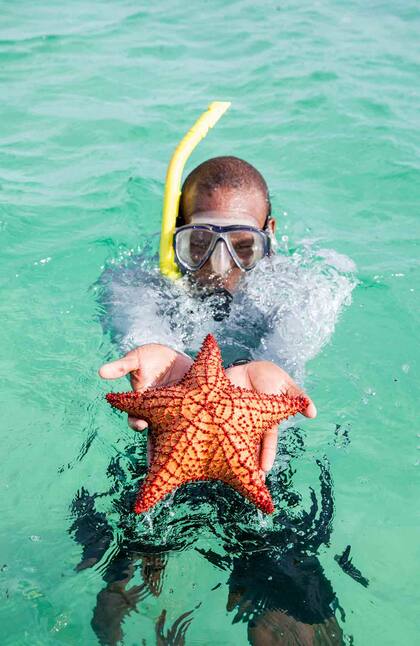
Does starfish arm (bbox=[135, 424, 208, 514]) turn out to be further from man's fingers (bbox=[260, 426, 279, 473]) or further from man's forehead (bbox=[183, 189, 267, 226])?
man's forehead (bbox=[183, 189, 267, 226])

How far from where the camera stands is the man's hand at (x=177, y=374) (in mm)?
3244

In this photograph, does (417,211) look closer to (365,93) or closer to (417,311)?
(417,311)

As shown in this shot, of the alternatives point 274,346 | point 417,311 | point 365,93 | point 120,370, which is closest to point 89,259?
point 274,346

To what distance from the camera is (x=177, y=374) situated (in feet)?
12.0

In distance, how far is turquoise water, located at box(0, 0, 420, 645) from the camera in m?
3.74

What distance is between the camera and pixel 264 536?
142 inches

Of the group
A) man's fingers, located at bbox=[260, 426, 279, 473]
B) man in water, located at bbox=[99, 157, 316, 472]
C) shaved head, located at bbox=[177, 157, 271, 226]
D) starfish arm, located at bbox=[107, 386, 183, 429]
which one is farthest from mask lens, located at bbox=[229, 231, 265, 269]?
starfish arm, located at bbox=[107, 386, 183, 429]

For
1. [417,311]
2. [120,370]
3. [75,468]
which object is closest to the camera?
[120,370]

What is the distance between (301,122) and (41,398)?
7.16 metres

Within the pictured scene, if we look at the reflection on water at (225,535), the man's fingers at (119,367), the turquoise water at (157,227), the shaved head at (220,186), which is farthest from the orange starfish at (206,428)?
the shaved head at (220,186)

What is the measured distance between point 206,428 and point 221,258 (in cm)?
241

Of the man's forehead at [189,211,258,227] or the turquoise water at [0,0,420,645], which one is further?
the man's forehead at [189,211,258,227]

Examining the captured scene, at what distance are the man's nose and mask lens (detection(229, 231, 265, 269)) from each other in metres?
0.08

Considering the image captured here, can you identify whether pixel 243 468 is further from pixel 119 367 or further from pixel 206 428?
pixel 119 367
